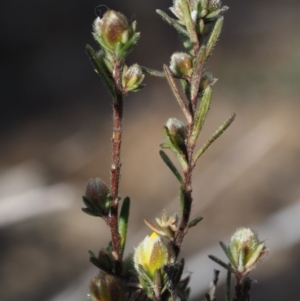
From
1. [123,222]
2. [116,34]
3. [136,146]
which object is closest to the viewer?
[116,34]

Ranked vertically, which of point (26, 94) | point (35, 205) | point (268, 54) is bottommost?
point (35, 205)

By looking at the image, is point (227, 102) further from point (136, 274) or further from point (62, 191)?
point (136, 274)

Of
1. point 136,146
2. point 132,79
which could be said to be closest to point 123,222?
point 132,79

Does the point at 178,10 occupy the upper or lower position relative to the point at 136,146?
lower

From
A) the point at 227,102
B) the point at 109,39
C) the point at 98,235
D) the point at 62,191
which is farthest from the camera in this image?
the point at 227,102

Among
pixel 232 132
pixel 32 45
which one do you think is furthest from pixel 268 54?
pixel 32 45

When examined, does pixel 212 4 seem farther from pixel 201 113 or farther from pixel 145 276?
pixel 145 276
